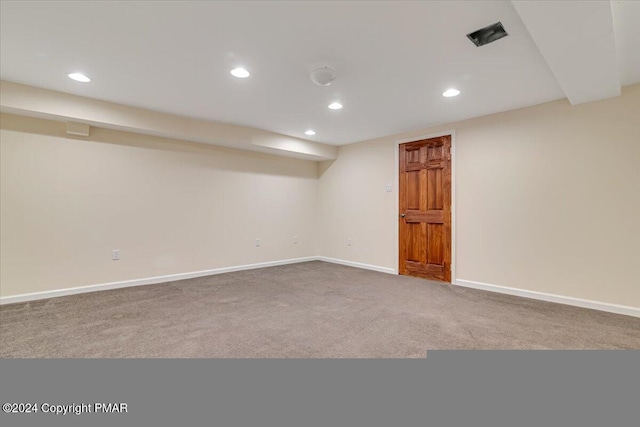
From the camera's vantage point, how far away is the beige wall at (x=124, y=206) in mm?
3299

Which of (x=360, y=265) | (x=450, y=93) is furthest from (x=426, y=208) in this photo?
(x=450, y=93)

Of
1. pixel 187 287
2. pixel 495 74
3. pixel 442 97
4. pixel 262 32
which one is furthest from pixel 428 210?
pixel 187 287

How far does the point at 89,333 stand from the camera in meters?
2.41

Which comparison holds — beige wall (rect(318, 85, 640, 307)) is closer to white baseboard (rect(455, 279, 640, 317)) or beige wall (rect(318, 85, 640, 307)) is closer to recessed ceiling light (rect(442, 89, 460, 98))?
white baseboard (rect(455, 279, 640, 317))

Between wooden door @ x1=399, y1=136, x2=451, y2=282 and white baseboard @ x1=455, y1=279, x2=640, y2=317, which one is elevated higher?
wooden door @ x1=399, y1=136, x2=451, y2=282

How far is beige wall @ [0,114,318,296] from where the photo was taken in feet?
10.8

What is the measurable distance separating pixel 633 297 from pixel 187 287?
16.8ft

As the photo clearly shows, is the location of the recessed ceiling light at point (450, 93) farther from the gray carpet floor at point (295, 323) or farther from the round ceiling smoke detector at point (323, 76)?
the gray carpet floor at point (295, 323)

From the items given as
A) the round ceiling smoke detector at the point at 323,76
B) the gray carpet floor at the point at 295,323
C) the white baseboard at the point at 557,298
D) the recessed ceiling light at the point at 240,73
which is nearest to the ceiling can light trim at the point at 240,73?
the recessed ceiling light at the point at 240,73

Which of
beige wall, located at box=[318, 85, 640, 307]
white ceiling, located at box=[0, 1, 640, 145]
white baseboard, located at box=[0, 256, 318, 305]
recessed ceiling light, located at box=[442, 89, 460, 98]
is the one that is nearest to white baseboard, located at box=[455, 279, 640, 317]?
beige wall, located at box=[318, 85, 640, 307]

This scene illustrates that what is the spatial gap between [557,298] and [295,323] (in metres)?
→ 3.05

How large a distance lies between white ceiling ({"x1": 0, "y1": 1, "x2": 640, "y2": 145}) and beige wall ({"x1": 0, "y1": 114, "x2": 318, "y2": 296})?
0.79m

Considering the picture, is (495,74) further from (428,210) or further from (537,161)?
(428,210)

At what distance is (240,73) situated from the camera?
9.02ft
